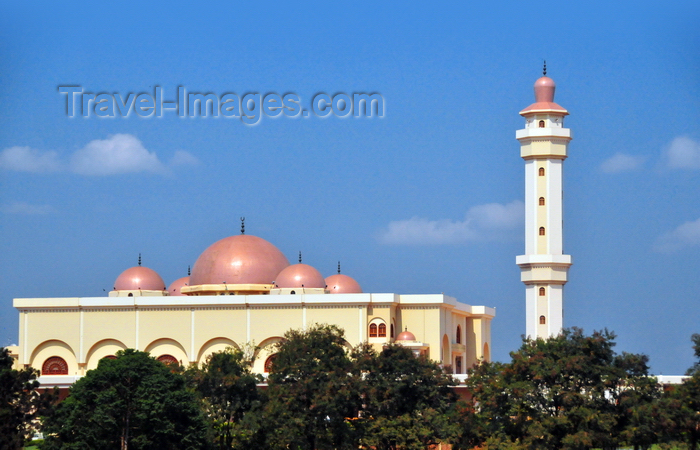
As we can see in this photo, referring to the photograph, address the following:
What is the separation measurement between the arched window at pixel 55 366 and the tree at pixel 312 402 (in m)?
13.6

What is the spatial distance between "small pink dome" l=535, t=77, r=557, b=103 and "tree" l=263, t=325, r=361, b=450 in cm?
1682

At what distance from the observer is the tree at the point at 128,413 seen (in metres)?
33.7

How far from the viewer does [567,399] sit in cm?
3428

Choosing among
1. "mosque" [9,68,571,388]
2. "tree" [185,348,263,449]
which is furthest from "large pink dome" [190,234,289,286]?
"tree" [185,348,263,449]

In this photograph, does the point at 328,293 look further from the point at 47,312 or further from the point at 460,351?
the point at 47,312

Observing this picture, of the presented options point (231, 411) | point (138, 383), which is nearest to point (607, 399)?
point (231, 411)

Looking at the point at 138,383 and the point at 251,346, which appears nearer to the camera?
the point at 138,383

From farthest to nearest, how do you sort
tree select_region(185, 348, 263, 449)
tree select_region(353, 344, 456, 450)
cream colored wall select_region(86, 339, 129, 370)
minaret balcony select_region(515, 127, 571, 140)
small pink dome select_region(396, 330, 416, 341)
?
minaret balcony select_region(515, 127, 571, 140)
cream colored wall select_region(86, 339, 129, 370)
small pink dome select_region(396, 330, 416, 341)
tree select_region(185, 348, 263, 449)
tree select_region(353, 344, 456, 450)

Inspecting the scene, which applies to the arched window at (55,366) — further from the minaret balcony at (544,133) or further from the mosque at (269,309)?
the minaret balcony at (544,133)

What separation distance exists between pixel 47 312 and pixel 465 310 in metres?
16.8

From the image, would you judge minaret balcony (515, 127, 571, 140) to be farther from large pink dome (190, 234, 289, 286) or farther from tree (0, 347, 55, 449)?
tree (0, 347, 55, 449)

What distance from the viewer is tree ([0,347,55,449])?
112ft

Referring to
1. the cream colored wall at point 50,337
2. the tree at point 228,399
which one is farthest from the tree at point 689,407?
the cream colored wall at point 50,337

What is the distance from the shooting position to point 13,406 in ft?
115
